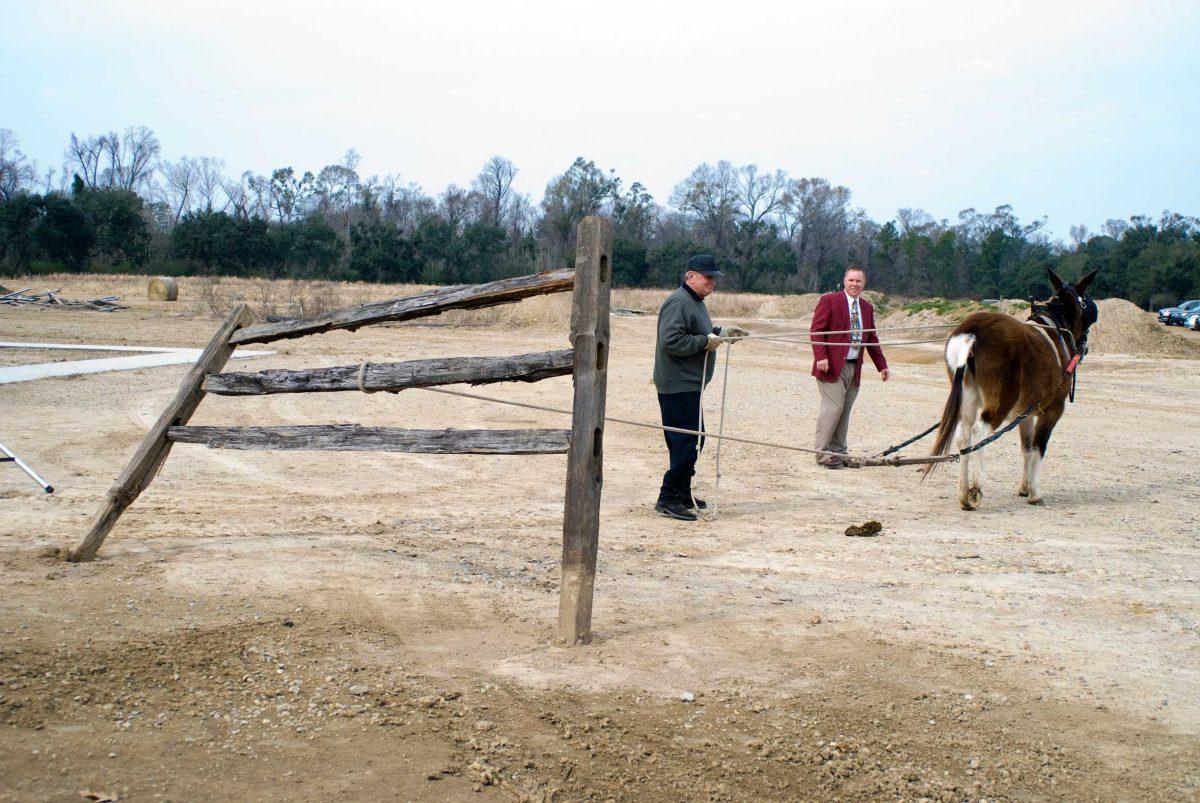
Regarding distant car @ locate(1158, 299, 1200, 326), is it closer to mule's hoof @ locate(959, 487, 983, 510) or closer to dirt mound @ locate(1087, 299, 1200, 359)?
dirt mound @ locate(1087, 299, 1200, 359)

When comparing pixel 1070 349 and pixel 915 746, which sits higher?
pixel 1070 349

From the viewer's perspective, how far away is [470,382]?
492 cm

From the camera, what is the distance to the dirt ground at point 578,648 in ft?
11.9

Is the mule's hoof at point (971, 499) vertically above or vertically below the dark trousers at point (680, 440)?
below

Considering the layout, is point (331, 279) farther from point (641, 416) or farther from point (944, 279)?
point (641, 416)

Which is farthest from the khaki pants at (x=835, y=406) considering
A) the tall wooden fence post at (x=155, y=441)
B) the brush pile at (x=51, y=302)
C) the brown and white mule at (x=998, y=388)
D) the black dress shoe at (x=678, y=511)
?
the brush pile at (x=51, y=302)

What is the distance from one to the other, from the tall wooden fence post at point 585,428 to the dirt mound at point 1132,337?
82.5ft

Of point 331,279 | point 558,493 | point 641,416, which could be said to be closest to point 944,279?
point 331,279

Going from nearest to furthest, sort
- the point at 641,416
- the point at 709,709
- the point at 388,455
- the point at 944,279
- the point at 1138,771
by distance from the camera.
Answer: the point at 1138,771, the point at 709,709, the point at 388,455, the point at 641,416, the point at 944,279

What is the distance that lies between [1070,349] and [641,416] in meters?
5.67

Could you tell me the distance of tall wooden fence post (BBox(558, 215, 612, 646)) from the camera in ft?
14.8

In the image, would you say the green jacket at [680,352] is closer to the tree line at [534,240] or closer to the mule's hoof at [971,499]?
the mule's hoof at [971,499]

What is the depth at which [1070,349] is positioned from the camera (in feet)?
30.1

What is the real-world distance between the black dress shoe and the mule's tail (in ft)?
7.51
